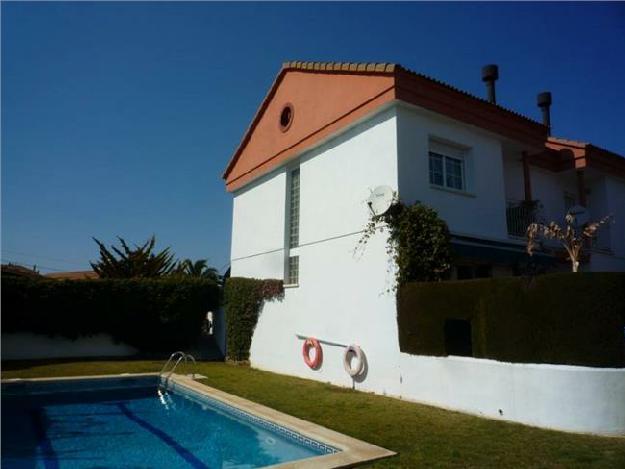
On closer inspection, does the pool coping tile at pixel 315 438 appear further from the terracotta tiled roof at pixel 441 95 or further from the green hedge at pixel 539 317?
the terracotta tiled roof at pixel 441 95

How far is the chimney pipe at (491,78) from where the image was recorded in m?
29.5

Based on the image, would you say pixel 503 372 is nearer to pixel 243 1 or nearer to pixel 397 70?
pixel 397 70

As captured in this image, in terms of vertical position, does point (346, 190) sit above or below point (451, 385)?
above

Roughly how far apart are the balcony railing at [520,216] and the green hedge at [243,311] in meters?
13.4

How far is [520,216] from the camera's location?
24078 millimetres

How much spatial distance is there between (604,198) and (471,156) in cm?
1383

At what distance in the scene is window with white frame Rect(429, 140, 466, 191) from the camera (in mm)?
20359

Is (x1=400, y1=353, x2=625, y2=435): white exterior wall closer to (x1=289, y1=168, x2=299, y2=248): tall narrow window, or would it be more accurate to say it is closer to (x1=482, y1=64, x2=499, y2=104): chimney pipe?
(x1=289, y1=168, x2=299, y2=248): tall narrow window

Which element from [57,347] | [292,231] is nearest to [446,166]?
[292,231]

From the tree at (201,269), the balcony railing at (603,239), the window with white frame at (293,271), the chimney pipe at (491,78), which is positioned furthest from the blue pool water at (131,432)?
the tree at (201,269)

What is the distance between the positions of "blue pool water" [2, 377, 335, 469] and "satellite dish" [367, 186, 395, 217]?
29.8 feet

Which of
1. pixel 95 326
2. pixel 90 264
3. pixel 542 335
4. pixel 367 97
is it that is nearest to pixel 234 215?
pixel 95 326

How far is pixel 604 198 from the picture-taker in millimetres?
29016

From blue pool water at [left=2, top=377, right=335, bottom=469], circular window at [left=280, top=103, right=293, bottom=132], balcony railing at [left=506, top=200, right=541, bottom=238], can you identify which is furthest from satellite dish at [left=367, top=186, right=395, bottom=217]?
circular window at [left=280, top=103, right=293, bottom=132]
